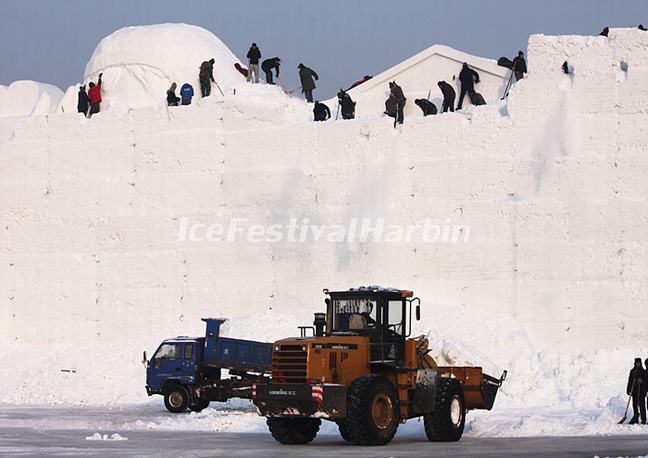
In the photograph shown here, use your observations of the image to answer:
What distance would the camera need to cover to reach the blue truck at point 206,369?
26359 mm

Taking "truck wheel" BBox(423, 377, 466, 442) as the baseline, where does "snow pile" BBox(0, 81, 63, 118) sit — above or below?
above

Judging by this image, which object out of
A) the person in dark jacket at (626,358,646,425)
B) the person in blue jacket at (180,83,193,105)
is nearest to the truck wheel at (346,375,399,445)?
the person in dark jacket at (626,358,646,425)

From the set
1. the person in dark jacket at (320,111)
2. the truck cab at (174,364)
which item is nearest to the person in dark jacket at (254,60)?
the person in dark jacket at (320,111)

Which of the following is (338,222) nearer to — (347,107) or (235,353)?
(347,107)

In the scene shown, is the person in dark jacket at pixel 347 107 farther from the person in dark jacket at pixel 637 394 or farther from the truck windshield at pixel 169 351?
the person in dark jacket at pixel 637 394

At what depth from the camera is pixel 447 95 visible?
31.2 meters

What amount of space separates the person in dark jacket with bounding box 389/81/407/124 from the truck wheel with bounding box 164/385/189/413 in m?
9.37

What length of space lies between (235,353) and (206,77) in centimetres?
1174

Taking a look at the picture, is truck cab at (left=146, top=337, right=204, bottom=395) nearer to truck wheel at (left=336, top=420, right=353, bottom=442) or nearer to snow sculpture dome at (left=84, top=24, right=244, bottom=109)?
truck wheel at (left=336, top=420, right=353, bottom=442)

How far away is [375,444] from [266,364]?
28.0ft

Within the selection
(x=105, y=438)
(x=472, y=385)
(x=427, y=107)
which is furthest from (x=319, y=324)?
(x=427, y=107)

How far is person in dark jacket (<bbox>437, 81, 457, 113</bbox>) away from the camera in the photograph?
102 ft

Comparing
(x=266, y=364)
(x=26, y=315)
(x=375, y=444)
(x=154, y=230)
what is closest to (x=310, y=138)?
(x=154, y=230)

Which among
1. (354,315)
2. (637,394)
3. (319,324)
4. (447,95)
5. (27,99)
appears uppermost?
(27,99)
